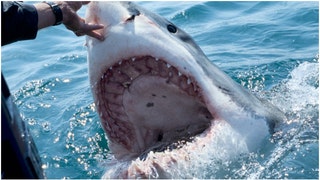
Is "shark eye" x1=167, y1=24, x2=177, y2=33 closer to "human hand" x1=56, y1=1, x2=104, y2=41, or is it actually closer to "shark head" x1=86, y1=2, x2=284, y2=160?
"shark head" x1=86, y1=2, x2=284, y2=160

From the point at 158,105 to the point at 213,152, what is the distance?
23.5 inches

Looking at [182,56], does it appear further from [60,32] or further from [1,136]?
[60,32]

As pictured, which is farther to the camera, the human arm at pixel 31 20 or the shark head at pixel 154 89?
the shark head at pixel 154 89

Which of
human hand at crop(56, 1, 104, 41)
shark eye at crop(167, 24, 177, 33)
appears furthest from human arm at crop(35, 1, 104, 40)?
shark eye at crop(167, 24, 177, 33)

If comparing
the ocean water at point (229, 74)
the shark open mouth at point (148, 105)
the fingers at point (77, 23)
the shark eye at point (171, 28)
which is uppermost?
the fingers at point (77, 23)

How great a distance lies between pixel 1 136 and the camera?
1.56 m

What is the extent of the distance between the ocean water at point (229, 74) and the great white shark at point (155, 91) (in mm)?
163

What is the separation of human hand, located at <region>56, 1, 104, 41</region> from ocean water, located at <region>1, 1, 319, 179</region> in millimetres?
770

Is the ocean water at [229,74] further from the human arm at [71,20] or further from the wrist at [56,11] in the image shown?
the wrist at [56,11]

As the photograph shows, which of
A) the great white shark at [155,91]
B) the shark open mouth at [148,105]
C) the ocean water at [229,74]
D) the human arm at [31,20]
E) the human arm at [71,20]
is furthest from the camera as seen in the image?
the ocean water at [229,74]

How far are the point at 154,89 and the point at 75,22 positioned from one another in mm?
557

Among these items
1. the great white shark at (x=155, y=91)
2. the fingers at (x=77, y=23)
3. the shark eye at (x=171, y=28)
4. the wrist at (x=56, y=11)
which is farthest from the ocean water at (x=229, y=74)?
the wrist at (x=56, y=11)

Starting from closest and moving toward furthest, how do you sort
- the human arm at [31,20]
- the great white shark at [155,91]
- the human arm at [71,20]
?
the human arm at [31,20] < the human arm at [71,20] < the great white shark at [155,91]

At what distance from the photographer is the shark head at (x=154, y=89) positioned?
93.8 inches
